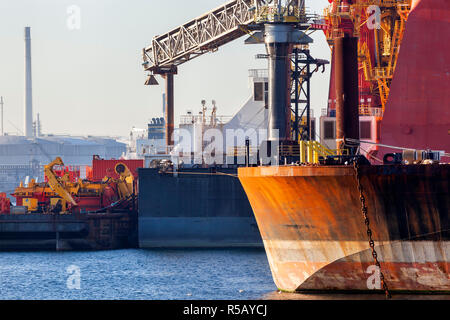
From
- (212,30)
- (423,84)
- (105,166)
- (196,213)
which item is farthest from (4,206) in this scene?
(423,84)

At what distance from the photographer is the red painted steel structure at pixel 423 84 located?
1457 inches

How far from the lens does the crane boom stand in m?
63.6

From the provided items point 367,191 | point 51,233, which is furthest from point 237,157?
point 367,191

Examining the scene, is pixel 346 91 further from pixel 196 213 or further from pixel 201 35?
pixel 201 35

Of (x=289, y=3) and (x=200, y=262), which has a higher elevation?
(x=289, y=3)

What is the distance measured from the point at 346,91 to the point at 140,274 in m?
16.5

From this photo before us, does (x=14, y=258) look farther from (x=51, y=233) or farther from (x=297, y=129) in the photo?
(x=297, y=129)

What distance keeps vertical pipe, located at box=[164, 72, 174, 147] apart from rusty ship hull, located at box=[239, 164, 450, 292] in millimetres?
39381

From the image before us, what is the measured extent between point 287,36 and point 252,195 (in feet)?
84.8

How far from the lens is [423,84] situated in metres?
37.4

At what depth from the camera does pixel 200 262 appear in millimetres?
51344

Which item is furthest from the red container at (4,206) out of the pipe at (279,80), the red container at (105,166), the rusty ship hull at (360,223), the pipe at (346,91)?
the rusty ship hull at (360,223)

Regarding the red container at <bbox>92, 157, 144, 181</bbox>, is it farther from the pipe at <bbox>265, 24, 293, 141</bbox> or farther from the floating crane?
the pipe at <bbox>265, 24, 293, 141</bbox>

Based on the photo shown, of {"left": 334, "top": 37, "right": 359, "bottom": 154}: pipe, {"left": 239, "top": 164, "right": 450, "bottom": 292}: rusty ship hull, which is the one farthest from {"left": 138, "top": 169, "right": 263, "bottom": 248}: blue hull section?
{"left": 239, "top": 164, "right": 450, "bottom": 292}: rusty ship hull
